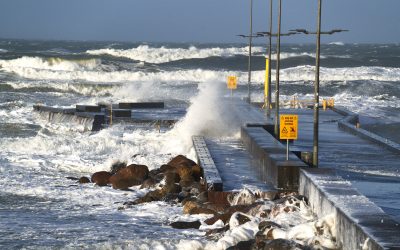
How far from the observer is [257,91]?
61.3 meters

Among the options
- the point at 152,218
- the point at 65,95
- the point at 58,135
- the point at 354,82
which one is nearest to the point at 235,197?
the point at 152,218

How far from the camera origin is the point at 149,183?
20.9 meters

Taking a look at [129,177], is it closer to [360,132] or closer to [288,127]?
[288,127]

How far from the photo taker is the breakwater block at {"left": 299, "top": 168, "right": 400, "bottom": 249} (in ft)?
38.6

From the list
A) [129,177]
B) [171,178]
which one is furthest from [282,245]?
[129,177]

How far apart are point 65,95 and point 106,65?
28562 millimetres

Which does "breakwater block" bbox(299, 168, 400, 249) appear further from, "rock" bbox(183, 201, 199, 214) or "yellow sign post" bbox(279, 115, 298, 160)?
"rock" bbox(183, 201, 199, 214)

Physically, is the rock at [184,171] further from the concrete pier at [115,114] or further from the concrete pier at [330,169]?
the concrete pier at [115,114]

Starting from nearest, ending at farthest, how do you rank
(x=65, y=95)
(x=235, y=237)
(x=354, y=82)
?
1. (x=235, y=237)
2. (x=65, y=95)
3. (x=354, y=82)

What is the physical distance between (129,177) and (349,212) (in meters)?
8.86

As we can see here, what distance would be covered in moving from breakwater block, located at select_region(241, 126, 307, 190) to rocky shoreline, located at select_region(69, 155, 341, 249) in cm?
90

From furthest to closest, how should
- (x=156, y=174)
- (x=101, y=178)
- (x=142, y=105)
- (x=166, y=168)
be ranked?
(x=142, y=105) → (x=166, y=168) → (x=156, y=174) → (x=101, y=178)

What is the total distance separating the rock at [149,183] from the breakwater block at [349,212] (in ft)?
13.8

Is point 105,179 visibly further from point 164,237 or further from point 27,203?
point 164,237
